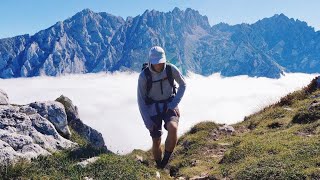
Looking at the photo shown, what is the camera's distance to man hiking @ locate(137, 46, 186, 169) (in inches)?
497

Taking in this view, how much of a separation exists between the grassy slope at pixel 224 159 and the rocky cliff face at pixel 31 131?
77cm

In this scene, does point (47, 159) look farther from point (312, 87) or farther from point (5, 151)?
point (312, 87)

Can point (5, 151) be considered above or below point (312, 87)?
below

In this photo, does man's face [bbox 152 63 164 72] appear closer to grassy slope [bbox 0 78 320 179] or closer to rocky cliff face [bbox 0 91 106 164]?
grassy slope [bbox 0 78 320 179]

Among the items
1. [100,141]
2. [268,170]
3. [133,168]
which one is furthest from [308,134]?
[100,141]

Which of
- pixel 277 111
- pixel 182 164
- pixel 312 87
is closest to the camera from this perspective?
pixel 182 164

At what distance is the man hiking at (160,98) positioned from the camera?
1262 centimetres

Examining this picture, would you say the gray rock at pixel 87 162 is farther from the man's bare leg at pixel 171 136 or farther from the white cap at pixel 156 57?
the white cap at pixel 156 57

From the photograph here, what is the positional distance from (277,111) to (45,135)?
40.9 feet

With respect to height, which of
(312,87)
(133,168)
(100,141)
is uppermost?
(312,87)

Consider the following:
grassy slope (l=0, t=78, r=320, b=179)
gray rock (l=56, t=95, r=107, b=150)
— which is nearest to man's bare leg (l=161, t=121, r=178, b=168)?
grassy slope (l=0, t=78, r=320, b=179)

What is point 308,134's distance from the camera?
Answer: 14.9 metres

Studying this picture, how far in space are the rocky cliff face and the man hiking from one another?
10.9 feet

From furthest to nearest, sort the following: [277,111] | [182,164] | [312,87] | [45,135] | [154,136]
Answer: [312,87] → [277,111] → [182,164] → [45,135] → [154,136]
